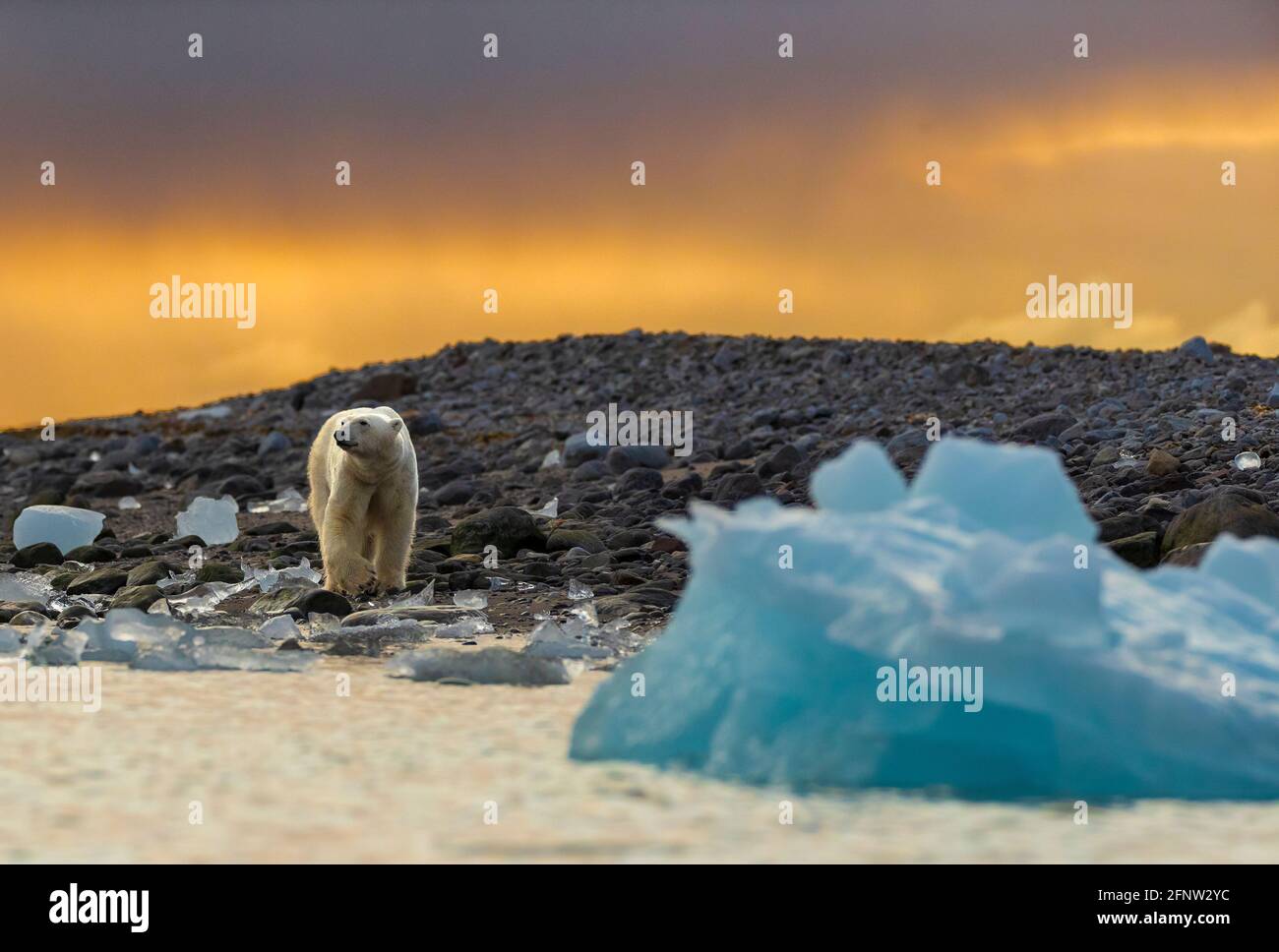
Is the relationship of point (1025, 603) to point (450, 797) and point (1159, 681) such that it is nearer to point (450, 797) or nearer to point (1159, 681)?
point (1159, 681)

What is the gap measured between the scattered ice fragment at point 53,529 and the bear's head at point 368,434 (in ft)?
16.9

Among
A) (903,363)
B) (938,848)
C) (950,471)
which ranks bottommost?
(938,848)

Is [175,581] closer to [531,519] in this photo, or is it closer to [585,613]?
[531,519]

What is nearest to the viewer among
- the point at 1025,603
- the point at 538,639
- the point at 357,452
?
the point at 1025,603

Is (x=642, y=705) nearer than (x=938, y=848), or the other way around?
(x=938, y=848)

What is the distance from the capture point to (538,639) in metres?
8.27

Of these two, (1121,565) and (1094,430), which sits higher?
(1094,430)

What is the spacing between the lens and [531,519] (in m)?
12.8

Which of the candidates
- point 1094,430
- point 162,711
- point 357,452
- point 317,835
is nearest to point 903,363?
point 1094,430

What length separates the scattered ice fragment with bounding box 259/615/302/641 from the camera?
359 inches

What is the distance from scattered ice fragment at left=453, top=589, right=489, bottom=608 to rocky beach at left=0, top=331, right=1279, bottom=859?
0.02m

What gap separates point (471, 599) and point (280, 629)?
1.82 metres

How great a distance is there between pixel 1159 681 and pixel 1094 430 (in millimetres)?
10608
